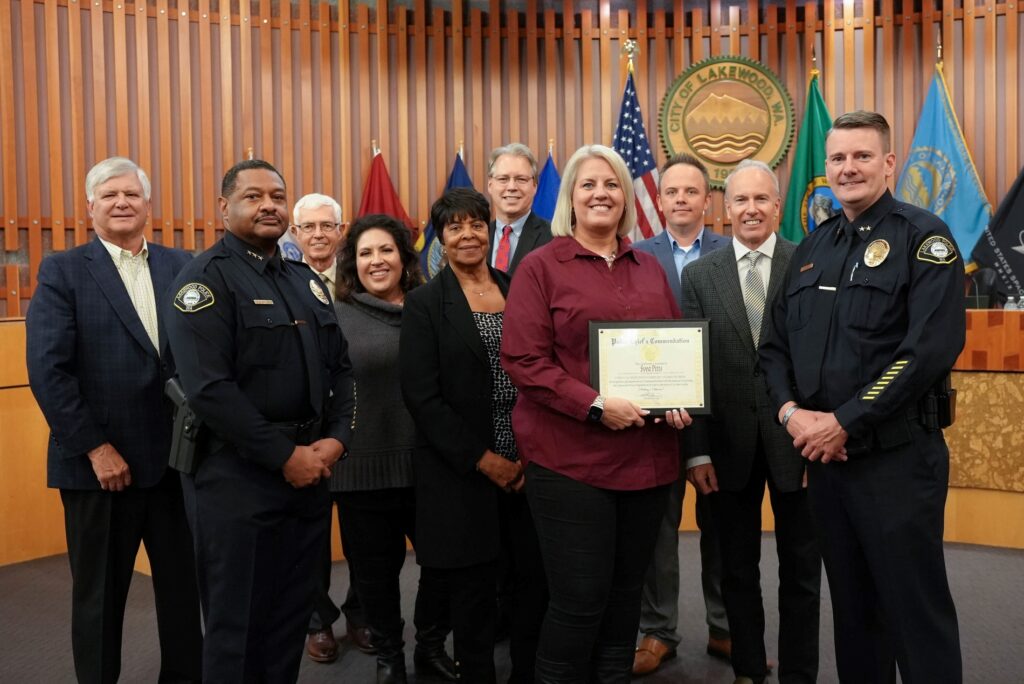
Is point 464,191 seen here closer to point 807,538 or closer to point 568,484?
Answer: point 568,484

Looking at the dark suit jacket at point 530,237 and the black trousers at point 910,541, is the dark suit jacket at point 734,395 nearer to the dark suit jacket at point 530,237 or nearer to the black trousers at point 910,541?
the black trousers at point 910,541

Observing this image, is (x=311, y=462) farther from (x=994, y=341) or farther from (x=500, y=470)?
(x=994, y=341)

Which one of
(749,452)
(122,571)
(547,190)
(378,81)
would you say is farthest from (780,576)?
(378,81)

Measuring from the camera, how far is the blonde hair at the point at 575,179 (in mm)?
2348

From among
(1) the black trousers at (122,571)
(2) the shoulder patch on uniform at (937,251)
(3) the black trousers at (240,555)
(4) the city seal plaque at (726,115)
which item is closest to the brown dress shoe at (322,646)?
(1) the black trousers at (122,571)

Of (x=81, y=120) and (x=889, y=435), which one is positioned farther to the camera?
(x=81, y=120)

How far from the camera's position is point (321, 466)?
2.30 metres

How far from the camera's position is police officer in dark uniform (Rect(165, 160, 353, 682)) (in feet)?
7.10

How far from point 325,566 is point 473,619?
38.8 inches

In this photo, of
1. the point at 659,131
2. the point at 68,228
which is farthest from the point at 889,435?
the point at 68,228

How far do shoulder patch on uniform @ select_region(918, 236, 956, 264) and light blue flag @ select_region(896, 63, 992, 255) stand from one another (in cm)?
422

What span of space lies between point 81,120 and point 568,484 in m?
5.03

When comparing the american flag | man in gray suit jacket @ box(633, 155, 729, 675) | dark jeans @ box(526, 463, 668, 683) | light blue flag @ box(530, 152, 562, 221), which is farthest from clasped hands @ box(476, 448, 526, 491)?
light blue flag @ box(530, 152, 562, 221)

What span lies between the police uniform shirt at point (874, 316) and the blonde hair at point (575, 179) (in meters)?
0.48
